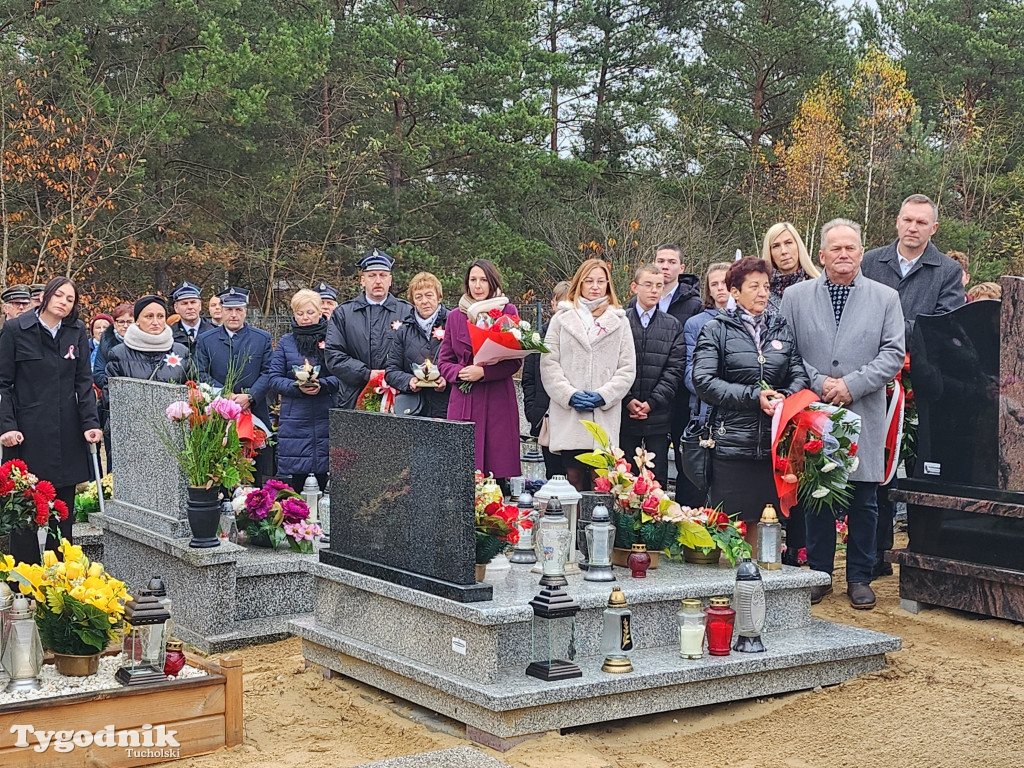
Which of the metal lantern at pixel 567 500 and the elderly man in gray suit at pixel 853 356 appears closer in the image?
the metal lantern at pixel 567 500

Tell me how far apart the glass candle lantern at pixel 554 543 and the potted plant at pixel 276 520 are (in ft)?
6.47

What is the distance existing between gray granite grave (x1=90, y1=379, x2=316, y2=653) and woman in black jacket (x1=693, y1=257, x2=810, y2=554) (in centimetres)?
232

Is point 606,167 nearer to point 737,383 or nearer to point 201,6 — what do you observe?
point 201,6

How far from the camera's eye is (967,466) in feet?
21.8

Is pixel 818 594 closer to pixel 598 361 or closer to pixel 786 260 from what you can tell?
pixel 598 361

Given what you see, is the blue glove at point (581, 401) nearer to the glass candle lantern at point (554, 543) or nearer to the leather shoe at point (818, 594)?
the leather shoe at point (818, 594)

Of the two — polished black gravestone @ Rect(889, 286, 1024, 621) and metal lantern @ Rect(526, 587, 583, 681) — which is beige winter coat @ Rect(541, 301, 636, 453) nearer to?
polished black gravestone @ Rect(889, 286, 1024, 621)

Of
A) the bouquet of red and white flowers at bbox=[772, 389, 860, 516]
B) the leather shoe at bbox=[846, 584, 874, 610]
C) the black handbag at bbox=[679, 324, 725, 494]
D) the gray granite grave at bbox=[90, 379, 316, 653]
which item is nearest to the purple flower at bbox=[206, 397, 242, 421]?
the gray granite grave at bbox=[90, 379, 316, 653]

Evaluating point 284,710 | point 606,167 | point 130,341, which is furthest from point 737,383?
point 606,167

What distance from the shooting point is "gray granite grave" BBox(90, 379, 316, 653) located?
6.51 meters

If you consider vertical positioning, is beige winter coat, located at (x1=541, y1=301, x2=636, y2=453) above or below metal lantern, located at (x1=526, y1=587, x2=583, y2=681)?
above

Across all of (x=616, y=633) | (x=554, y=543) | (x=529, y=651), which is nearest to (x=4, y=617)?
(x=529, y=651)

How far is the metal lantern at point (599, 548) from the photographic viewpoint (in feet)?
18.4

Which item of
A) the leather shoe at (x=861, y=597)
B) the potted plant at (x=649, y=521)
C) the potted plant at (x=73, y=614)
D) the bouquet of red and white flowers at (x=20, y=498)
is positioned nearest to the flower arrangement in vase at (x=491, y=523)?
the potted plant at (x=649, y=521)
